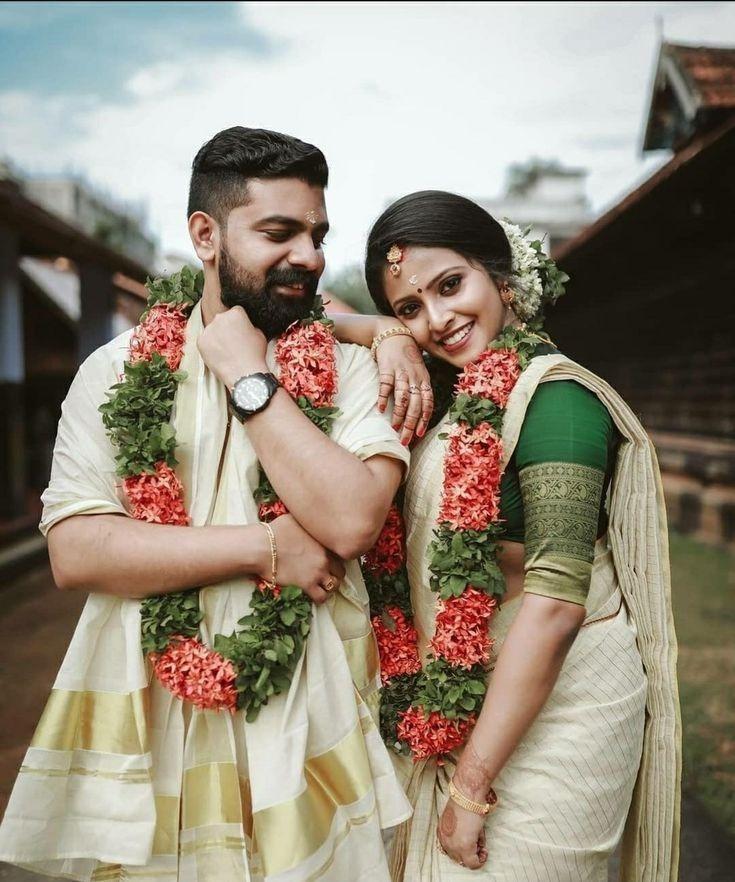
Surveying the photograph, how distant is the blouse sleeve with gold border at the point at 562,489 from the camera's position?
1.55 metres

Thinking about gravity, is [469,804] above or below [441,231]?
below

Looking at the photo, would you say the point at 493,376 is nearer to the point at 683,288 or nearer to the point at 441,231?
the point at 441,231

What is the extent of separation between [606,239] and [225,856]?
729cm

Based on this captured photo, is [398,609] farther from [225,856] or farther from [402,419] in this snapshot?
[225,856]

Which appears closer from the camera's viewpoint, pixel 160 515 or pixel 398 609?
pixel 160 515

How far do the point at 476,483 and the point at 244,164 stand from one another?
2.86 ft

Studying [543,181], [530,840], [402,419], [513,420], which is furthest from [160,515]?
[543,181]

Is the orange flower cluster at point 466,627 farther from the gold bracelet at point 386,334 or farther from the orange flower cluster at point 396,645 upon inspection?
the gold bracelet at point 386,334

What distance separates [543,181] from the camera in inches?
1554

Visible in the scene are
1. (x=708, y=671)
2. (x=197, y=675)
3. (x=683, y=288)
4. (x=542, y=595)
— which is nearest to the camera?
(x=197, y=675)

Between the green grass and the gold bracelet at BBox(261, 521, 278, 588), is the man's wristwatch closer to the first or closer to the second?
the gold bracelet at BBox(261, 521, 278, 588)

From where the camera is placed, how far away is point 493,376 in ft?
5.70

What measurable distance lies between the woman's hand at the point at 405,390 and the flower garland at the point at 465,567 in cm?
10

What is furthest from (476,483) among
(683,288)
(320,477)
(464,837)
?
(683,288)
